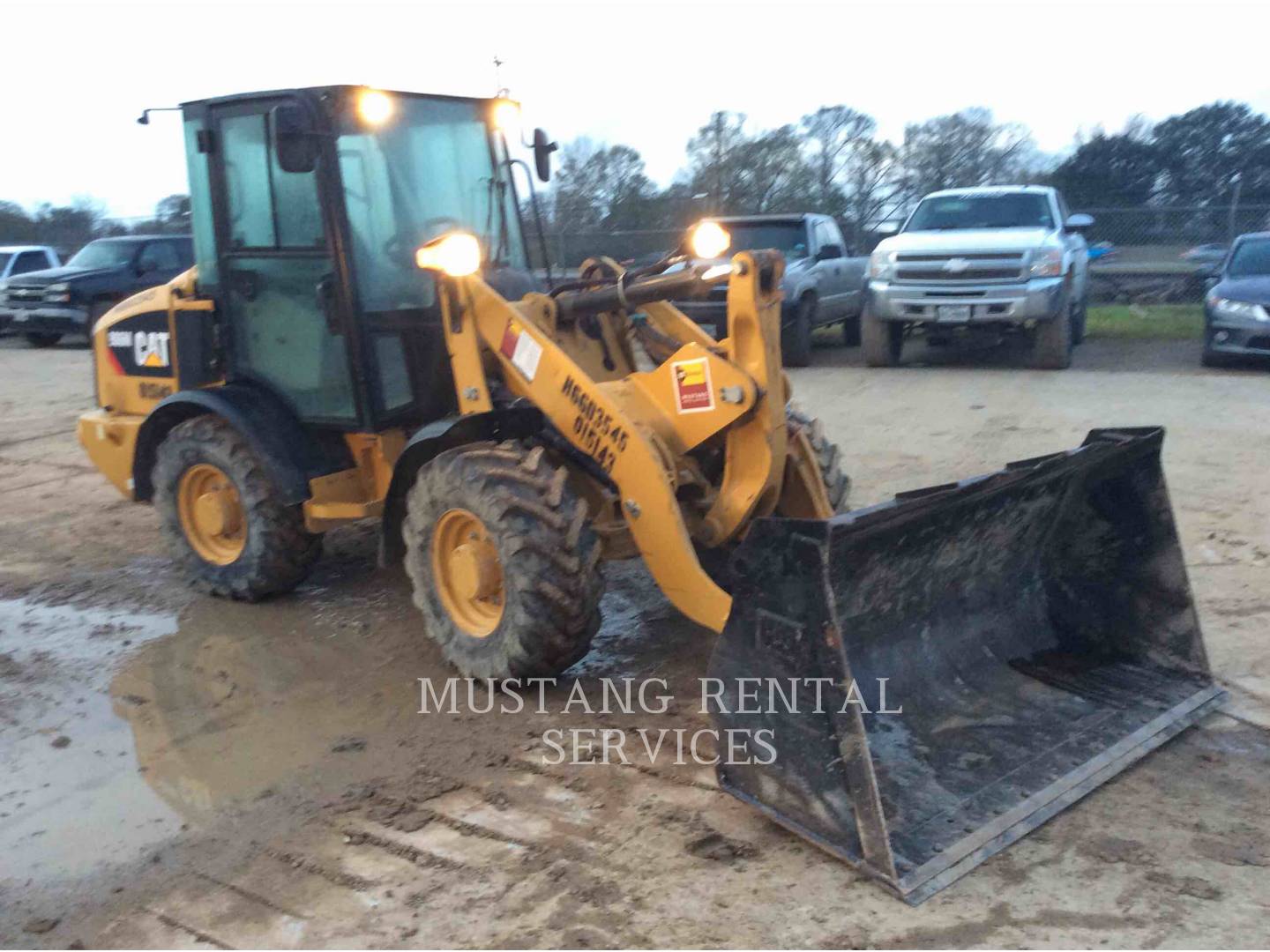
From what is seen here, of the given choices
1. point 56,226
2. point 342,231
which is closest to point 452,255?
point 342,231

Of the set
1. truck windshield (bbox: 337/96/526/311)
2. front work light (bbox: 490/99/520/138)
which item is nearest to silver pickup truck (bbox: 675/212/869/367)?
front work light (bbox: 490/99/520/138)

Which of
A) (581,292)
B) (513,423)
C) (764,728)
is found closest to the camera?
(764,728)

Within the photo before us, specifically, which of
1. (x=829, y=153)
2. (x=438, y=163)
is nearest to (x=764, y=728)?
(x=438, y=163)

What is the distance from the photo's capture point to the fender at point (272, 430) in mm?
5594

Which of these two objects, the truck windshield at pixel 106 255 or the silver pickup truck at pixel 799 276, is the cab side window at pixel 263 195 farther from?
the truck windshield at pixel 106 255

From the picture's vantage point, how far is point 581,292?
→ 5445 mm

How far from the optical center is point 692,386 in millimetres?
4676

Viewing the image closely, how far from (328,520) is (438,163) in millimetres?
1808

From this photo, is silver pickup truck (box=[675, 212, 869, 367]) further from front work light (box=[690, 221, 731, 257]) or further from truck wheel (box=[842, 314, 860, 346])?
front work light (box=[690, 221, 731, 257])

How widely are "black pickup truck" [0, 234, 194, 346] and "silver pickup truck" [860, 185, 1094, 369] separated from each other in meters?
11.3

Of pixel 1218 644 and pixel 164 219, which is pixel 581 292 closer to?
pixel 1218 644

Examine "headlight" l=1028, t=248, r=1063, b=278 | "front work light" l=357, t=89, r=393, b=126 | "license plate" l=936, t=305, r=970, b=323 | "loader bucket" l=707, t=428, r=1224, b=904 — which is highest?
"front work light" l=357, t=89, r=393, b=126

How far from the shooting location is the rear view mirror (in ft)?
16.2

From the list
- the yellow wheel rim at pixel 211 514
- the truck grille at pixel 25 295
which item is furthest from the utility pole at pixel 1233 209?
the truck grille at pixel 25 295
